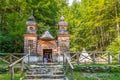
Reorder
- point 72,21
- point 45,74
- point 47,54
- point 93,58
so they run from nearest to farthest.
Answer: point 45,74
point 93,58
point 47,54
point 72,21

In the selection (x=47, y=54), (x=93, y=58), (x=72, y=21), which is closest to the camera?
(x=93, y=58)

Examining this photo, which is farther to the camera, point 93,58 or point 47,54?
point 47,54

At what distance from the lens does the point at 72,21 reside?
34.6 meters

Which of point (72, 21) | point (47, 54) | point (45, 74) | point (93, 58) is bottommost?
point (45, 74)

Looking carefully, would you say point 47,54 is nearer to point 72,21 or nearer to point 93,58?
point 93,58

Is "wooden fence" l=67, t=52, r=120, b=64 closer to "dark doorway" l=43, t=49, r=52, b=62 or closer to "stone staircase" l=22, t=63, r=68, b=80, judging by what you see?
"dark doorway" l=43, t=49, r=52, b=62

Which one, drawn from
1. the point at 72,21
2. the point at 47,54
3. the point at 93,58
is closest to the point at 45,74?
the point at 93,58

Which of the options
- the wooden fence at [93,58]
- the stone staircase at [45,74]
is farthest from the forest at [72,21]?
the stone staircase at [45,74]

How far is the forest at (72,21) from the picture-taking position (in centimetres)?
2609

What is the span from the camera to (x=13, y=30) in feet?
83.9

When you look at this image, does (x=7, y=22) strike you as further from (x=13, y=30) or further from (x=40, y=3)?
(x=40, y=3)

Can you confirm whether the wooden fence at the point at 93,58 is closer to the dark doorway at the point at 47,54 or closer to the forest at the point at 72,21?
the dark doorway at the point at 47,54

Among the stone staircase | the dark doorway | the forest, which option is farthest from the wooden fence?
the forest

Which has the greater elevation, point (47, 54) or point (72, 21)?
point (72, 21)
